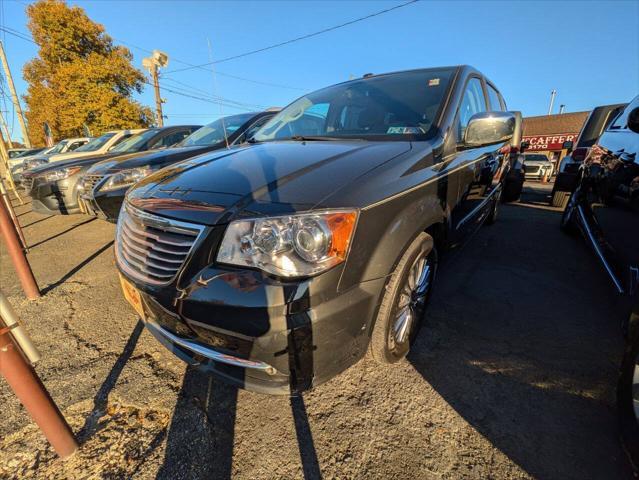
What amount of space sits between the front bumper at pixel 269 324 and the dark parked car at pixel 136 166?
7.89 feet

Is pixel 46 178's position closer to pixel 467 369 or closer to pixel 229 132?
pixel 229 132

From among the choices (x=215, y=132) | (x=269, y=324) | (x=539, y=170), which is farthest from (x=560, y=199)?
(x=539, y=170)

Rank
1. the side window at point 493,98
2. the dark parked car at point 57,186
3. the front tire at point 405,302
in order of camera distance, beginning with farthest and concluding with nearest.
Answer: the dark parked car at point 57,186 → the side window at point 493,98 → the front tire at point 405,302

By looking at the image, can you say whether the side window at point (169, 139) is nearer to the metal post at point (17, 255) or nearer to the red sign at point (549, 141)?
the metal post at point (17, 255)

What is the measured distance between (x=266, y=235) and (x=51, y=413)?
1.27 m

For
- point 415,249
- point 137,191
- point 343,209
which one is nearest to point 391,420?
point 415,249

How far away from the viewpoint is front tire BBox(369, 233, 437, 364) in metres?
1.58

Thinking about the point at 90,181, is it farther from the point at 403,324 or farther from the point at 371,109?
the point at 403,324

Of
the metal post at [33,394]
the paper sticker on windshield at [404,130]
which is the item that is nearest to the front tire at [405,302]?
the paper sticker on windshield at [404,130]

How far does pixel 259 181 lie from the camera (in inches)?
59.6

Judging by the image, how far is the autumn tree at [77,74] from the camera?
20.6m

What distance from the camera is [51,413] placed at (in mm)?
1371

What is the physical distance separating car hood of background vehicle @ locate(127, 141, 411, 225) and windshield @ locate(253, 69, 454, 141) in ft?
1.12

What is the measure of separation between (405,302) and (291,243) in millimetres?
951
